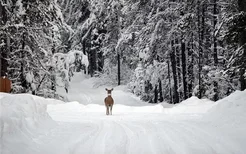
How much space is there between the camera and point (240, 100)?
1075 centimetres

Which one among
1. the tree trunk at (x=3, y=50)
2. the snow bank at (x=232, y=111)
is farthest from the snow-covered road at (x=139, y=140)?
the tree trunk at (x=3, y=50)

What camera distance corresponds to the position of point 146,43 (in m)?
24.5

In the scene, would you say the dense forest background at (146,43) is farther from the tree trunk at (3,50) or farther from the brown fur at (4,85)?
the brown fur at (4,85)

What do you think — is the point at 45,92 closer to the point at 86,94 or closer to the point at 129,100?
the point at 129,100

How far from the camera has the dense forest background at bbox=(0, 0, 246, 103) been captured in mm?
15492

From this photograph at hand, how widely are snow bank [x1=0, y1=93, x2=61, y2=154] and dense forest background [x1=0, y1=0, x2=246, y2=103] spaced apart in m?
6.94

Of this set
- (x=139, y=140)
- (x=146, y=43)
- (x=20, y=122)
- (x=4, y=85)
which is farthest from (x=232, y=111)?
(x=146, y=43)

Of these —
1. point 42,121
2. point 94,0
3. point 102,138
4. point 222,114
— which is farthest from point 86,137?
point 94,0

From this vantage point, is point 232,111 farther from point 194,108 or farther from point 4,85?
point 4,85

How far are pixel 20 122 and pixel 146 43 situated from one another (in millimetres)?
18379

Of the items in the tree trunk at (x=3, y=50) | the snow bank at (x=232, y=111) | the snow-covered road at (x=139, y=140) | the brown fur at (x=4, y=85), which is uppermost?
the tree trunk at (x=3, y=50)

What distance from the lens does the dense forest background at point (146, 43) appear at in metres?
15.5

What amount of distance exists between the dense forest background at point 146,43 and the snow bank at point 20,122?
694 centimetres

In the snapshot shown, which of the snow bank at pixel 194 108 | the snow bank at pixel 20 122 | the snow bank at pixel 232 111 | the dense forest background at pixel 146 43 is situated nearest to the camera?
the snow bank at pixel 20 122
